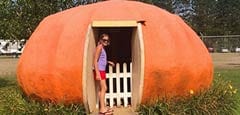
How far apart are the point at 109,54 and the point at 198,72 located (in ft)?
8.32

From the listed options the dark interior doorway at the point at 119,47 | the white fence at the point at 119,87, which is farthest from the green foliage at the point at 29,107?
the dark interior doorway at the point at 119,47

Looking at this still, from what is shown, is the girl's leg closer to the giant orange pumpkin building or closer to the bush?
the giant orange pumpkin building

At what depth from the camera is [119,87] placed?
33.2ft

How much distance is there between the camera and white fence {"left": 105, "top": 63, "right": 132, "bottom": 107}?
32.9 feet

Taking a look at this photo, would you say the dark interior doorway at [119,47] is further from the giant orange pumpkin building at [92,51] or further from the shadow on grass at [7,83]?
the shadow on grass at [7,83]

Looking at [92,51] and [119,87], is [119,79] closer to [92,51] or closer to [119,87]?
[119,87]

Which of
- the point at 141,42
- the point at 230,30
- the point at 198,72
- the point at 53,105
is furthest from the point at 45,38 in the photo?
the point at 230,30

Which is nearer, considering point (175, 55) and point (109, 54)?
point (175, 55)

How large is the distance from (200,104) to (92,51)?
2.11 meters

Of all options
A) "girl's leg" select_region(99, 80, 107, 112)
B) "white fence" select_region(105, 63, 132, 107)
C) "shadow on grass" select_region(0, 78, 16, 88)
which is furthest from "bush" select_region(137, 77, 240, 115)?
"shadow on grass" select_region(0, 78, 16, 88)

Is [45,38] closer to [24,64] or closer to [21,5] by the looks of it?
[24,64]

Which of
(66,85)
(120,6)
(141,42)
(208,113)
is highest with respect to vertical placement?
(120,6)

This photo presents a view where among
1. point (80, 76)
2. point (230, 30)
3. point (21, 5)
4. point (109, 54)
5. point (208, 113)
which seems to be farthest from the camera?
point (230, 30)

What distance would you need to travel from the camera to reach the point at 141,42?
870cm
